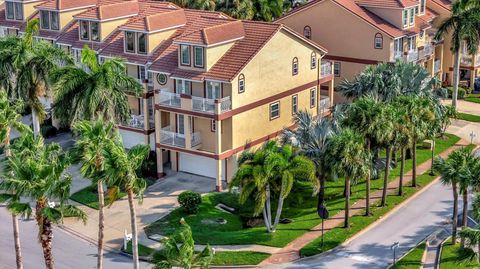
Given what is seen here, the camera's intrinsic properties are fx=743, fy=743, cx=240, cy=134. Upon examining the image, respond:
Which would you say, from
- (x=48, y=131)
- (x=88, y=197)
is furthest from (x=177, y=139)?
(x=48, y=131)

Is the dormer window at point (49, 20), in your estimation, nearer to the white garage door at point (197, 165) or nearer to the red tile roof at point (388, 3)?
the white garage door at point (197, 165)

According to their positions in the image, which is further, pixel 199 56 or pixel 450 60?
pixel 450 60

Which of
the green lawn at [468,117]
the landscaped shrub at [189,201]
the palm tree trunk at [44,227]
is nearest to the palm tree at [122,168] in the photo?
the palm tree trunk at [44,227]

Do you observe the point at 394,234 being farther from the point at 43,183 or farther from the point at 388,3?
the point at 388,3

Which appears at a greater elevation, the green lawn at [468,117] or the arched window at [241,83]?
the arched window at [241,83]

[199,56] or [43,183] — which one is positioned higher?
[199,56]

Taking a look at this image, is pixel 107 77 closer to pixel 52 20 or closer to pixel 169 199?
pixel 169 199

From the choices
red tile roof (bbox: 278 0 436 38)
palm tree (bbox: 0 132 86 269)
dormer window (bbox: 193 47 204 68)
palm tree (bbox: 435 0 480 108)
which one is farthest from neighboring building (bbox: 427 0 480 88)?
palm tree (bbox: 0 132 86 269)
